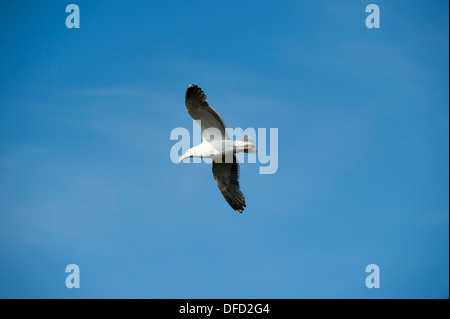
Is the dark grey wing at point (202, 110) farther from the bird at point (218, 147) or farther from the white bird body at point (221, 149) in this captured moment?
the white bird body at point (221, 149)

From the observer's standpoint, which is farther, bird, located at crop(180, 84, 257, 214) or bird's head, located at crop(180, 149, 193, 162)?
bird's head, located at crop(180, 149, 193, 162)

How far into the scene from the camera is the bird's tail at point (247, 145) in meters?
12.7

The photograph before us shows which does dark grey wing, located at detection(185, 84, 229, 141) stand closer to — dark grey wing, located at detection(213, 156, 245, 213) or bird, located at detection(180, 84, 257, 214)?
bird, located at detection(180, 84, 257, 214)

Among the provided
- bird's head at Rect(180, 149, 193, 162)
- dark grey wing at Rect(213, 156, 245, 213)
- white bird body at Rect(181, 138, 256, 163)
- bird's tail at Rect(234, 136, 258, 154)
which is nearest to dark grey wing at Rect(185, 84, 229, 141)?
white bird body at Rect(181, 138, 256, 163)

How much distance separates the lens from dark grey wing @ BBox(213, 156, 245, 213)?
1381 centimetres

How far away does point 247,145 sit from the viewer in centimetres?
1267

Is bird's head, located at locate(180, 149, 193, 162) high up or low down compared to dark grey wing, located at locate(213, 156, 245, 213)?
up

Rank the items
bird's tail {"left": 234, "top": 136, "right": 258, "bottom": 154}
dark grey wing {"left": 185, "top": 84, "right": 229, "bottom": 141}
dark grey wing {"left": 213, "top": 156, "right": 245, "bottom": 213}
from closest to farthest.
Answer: dark grey wing {"left": 185, "top": 84, "right": 229, "bottom": 141} → bird's tail {"left": 234, "top": 136, "right": 258, "bottom": 154} → dark grey wing {"left": 213, "top": 156, "right": 245, "bottom": 213}

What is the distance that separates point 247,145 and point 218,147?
29.0 inches
